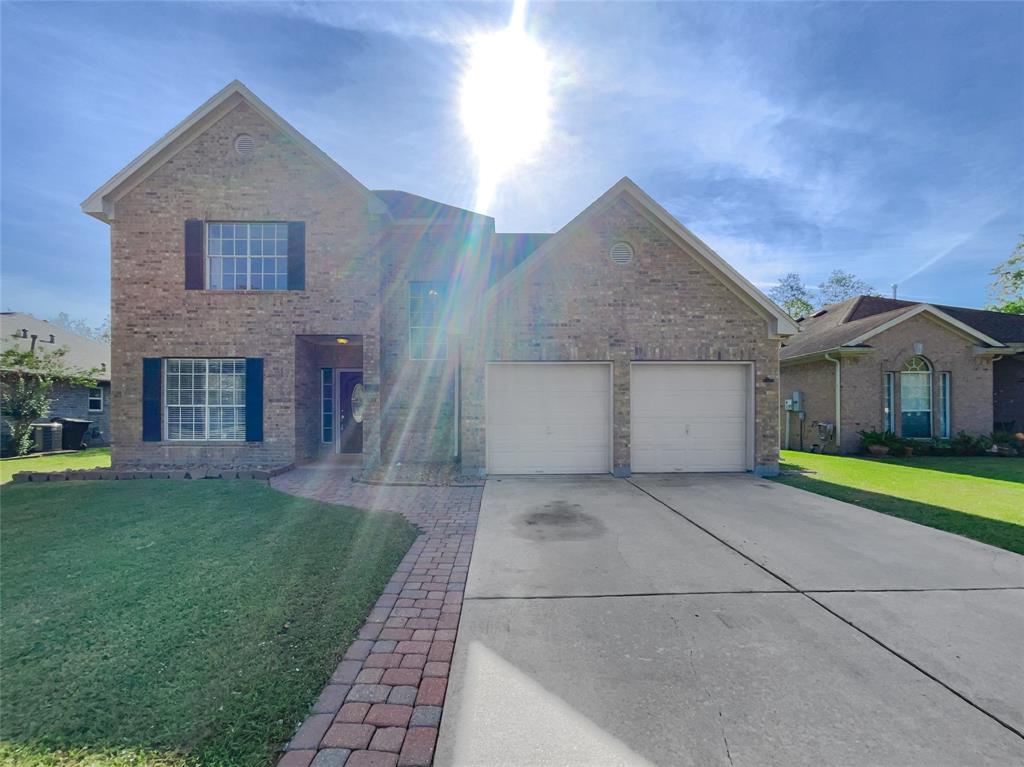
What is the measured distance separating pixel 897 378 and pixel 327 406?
1729 centimetres

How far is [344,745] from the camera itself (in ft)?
7.07

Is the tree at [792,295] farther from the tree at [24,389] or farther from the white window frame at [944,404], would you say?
the tree at [24,389]

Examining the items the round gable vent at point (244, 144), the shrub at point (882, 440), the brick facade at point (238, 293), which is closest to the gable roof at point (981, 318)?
the shrub at point (882, 440)

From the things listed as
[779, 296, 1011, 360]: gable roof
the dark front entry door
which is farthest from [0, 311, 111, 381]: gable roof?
[779, 296, 1011, 360]: gable roof

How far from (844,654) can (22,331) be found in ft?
86.9

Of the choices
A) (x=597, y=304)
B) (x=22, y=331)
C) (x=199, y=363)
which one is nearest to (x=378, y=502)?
(x=597, y=304)

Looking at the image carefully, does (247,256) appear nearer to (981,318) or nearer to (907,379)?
(907,379)

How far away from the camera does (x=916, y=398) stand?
1421 centimetres

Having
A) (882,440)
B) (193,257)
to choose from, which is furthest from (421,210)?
(882,440)

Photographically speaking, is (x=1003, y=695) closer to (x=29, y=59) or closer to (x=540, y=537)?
(x=540, y=537)

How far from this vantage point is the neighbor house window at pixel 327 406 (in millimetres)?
12250

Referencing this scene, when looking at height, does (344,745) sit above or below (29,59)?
below

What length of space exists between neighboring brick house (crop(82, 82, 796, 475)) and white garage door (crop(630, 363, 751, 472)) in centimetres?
4

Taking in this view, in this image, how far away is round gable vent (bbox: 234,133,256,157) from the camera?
34.4 feet
